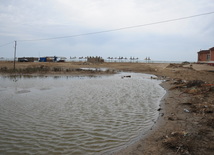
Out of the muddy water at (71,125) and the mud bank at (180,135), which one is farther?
the muddy water at (71,125)

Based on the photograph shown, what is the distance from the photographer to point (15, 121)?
5.92 m

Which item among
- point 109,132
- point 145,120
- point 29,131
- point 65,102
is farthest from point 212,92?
point 29,131

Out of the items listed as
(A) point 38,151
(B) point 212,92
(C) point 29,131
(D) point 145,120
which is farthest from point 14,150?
(B) point 212,92

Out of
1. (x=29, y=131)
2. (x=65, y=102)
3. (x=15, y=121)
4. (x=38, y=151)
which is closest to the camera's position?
(x=38, y=151)

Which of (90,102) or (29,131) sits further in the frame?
(90,102)

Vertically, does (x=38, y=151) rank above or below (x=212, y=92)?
below

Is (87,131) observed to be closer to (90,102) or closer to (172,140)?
(172,140)

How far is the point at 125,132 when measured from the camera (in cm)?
518

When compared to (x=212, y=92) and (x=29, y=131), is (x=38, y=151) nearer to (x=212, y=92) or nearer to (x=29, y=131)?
(x=29, y=131)

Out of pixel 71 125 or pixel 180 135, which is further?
pixel 71 125

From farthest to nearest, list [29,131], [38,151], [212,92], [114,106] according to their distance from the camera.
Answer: [212,92] < [114,106] < [29,131] < [38,151]

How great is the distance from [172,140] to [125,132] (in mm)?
1521

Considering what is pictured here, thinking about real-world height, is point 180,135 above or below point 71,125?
above

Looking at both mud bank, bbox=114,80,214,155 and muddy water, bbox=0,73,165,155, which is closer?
mud bank, bbox=114,80,214,155
